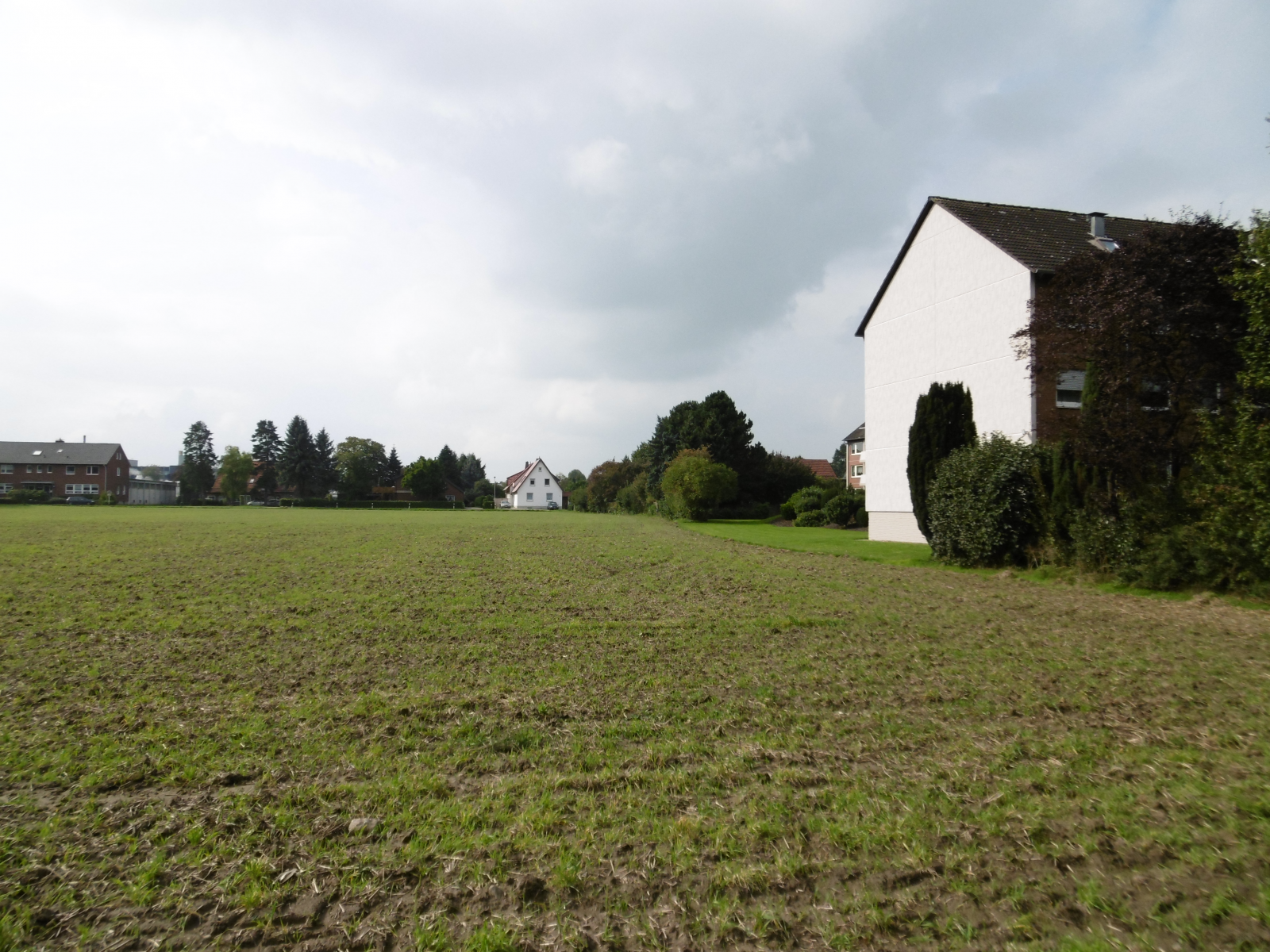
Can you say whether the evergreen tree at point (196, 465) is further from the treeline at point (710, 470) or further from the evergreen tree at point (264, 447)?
the treeline at point (710, 470)

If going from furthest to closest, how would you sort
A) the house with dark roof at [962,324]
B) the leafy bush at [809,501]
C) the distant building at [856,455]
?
the distant building at [856,455], the leafy bush at [809,501], the house with dark roof at [962,324]

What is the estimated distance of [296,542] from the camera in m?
23.3

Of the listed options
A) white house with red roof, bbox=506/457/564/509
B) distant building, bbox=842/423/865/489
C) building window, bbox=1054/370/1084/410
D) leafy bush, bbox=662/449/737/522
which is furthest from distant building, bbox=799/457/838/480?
building window, bbox=1054/370/1084/410

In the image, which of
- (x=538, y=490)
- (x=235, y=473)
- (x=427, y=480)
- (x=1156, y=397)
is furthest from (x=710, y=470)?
(x=235, y=473)

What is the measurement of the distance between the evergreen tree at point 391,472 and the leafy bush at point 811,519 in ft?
279

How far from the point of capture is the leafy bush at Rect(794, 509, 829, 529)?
37531mm

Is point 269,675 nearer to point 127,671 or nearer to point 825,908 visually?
point 127,671

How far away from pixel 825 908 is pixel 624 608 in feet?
25.8

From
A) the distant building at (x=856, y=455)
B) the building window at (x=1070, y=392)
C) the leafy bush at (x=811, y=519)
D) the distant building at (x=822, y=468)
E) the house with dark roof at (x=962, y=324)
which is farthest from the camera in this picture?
the distant building at (x=822, y=468)

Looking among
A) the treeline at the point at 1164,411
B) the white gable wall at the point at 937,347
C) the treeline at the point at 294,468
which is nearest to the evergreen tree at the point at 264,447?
the treeline at the point at 294,468

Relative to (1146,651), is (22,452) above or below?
above

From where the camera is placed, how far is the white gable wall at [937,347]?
19.9 meters

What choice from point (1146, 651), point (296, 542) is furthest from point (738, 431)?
point (1146, 651)

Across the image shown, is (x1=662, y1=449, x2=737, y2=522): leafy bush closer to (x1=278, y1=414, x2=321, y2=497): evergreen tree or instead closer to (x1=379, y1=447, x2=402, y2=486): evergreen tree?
(x1=278, y1=414, x2=321, y2=497): evergreen tree
